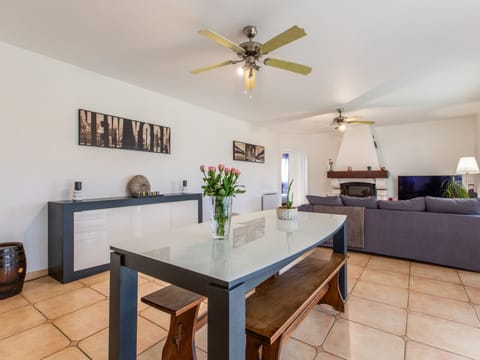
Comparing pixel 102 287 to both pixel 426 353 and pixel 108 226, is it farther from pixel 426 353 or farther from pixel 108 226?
pixel 426 353

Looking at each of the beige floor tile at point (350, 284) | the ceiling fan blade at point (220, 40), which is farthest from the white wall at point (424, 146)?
the ceiling fan blade at point (220, 40)

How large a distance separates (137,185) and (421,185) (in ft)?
19.8

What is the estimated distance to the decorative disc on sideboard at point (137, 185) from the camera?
3453mm

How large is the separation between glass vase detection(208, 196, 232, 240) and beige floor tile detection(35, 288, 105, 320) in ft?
5.42

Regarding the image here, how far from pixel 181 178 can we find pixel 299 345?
321cm

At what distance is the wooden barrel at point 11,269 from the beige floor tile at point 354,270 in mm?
3335

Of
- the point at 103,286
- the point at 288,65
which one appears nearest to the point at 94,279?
the point at 103,286

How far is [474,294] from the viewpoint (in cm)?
237

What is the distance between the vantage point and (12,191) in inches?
100

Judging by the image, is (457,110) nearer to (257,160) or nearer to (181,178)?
(257,160)

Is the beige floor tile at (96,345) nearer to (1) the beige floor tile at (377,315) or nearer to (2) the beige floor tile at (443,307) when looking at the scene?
(1) the beige floor tile at (377,315)

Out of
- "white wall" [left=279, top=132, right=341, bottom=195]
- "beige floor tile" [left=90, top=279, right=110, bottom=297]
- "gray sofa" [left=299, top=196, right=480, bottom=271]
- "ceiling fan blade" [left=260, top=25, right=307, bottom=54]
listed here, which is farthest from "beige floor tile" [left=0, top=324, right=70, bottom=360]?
"white wall" [left=279, top=132, right=341, bottom=195]

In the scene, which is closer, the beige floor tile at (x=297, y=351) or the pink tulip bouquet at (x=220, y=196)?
the pink tulip bouquet at (x=220, y=196)

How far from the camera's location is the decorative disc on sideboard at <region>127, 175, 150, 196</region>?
11.3 ft
